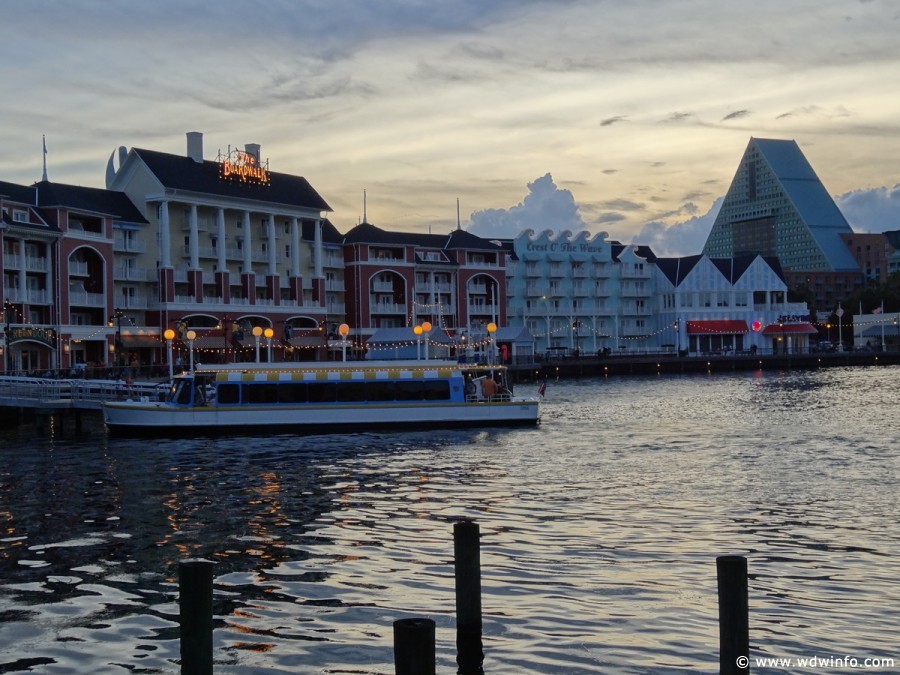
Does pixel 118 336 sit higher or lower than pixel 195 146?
lower

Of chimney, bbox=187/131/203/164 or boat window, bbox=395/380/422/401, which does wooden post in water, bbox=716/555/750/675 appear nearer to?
boat window, bbox=395/380/422/401

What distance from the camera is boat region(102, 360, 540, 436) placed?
4966 cm

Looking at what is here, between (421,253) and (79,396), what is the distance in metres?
73.1

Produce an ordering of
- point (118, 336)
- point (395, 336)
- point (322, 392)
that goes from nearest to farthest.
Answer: point (322, 392)
point (118, 336)
point (395, 336)

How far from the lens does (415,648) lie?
10438mm

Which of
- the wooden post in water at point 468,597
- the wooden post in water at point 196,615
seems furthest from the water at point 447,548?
the wooden post in water at point 196,615

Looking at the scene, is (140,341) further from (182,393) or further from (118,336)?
(182,393)

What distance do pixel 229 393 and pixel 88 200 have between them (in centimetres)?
4802

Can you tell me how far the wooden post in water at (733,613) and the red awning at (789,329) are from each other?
147202 mm

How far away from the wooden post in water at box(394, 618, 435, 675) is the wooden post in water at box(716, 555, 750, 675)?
3.19 metres

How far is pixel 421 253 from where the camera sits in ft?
411

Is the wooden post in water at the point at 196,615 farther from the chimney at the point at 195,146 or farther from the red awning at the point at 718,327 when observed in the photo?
the red awning at the point at 718,327

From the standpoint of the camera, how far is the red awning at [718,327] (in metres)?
149

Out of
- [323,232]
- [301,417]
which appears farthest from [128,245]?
[301,417]
